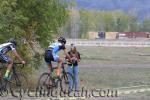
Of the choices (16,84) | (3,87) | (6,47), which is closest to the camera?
(6,47)

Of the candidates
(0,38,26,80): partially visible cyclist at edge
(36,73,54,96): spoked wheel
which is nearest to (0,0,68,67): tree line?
(36,73,54,96): spoked wheel

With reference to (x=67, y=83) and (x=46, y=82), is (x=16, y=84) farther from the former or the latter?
(x=67, y=83)

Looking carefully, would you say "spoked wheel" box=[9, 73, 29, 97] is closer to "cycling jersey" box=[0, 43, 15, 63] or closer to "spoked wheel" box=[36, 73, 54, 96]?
"spoked wheel" box=[36, 73, 54, 96]

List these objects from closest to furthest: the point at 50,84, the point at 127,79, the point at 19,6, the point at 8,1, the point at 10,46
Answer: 1. the point at 10,46
2. the point at 50,84
3. the point at 8,1
4. the point at 19,6
5. the point at 127,79

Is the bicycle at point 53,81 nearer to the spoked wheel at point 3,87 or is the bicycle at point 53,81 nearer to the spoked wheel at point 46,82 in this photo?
the spoked wheel at point 46,82

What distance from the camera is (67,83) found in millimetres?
18438

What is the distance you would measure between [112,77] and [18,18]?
9.85 m

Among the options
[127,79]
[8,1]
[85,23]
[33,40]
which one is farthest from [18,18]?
[85,23]

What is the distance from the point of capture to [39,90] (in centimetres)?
1877

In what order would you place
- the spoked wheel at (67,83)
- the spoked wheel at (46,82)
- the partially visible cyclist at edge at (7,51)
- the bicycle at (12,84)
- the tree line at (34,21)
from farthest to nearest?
the tree line at (34,21), the spoked wheel at (67,83), the spoked wheel at (46,82), the bicycle at (12,84), the partially visible cyclist at edge at (7,51)

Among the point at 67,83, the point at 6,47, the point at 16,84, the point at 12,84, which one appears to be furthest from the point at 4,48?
the point at 67,83

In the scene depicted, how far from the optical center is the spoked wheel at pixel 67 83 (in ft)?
60.0

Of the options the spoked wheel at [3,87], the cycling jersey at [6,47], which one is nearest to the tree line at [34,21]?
the spoked wheel at [3,87]

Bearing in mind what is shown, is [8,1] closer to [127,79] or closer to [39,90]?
[39,90]
